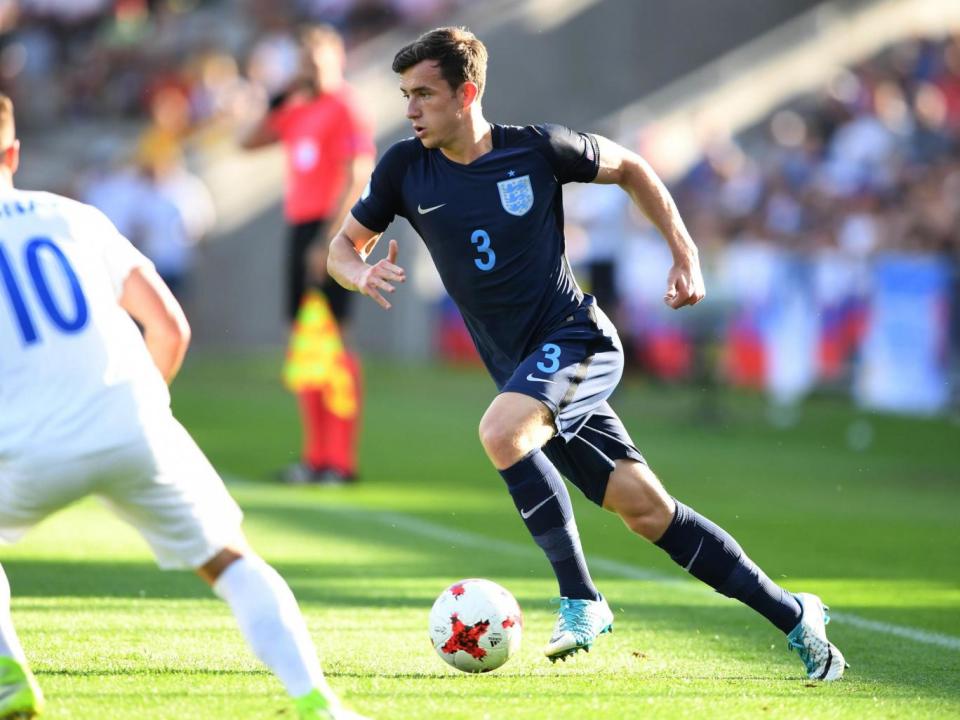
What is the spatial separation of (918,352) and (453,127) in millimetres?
8980

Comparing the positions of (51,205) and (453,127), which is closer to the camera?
(51,205)

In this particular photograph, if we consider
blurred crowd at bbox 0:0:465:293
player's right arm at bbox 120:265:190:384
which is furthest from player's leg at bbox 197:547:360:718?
blurred crowd at bbox 0:0:465:293

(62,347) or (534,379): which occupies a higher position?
(62,347)

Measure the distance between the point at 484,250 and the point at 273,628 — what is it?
1905 mm

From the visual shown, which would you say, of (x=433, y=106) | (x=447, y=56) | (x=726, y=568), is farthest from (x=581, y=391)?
(x=447, y=56)

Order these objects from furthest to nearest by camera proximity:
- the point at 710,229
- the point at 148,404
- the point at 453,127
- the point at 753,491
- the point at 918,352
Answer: the point at 710,229 < the point at 918,352 < the point at 753,491 < the point at 453,127 < the point at 148,404

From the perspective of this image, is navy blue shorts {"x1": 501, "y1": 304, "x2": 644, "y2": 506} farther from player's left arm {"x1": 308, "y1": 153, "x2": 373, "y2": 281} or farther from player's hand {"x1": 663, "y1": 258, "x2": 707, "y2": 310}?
player's left arm {"x1": 308, "y1": 153, "x2": 373, "y2": 281}

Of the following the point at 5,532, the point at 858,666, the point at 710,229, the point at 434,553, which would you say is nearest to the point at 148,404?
the point at 5,532

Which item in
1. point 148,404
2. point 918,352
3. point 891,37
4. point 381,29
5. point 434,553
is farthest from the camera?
point 381,29

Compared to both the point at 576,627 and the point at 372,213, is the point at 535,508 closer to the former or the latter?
the point at 576,627

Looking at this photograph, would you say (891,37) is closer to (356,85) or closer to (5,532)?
(356,85)

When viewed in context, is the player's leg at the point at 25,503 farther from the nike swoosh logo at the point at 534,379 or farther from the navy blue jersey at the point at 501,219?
the navy blue jersey at the point at 501,219

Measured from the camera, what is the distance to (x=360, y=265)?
18.6 feet

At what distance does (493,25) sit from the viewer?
26.1m
